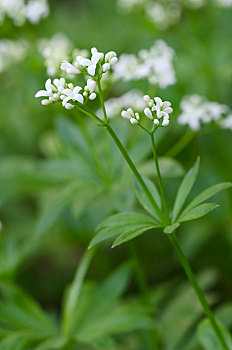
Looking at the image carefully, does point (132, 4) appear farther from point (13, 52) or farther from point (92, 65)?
point (92, 65)

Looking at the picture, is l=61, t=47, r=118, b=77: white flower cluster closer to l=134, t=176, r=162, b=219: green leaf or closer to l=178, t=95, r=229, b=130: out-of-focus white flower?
l=134, t=176, r=162, b=219: green leaf

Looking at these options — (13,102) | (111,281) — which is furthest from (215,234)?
(13,102)

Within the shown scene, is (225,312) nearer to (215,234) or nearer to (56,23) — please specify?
(215,234)

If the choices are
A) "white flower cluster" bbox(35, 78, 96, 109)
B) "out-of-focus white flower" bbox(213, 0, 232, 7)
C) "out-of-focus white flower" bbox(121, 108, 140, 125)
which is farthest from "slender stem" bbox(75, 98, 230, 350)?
"out-of-focus white flower" bbox(213, 0, 232, 7)

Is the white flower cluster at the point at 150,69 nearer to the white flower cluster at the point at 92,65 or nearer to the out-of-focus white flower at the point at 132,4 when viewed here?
the white flower cluster at the point at 92,65

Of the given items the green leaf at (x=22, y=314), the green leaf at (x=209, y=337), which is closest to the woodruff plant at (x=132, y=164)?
the green leaf at (x=209, y=337)

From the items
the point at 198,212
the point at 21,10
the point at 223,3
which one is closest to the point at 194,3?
the point at 223,3
